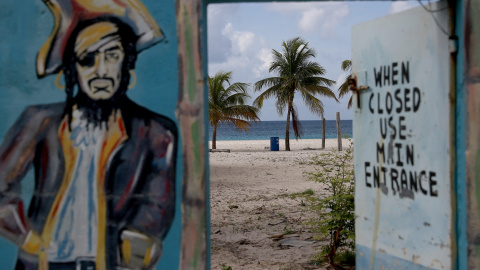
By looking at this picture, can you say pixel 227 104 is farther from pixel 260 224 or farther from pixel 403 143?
pixel 403 143

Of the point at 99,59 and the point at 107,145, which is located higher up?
the point at 99,59

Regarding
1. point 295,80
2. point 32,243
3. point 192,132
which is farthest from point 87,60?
point 295,80

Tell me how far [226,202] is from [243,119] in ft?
62.1

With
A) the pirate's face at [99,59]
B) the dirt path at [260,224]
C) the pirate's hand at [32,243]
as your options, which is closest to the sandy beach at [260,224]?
the dirt path at [260,224]

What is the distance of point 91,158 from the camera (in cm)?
374

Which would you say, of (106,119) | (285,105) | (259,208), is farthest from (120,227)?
(285,105)

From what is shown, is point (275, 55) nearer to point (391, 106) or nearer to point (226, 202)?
point (226, 202)

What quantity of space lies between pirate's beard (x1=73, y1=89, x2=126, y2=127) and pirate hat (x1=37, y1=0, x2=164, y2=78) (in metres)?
0.29

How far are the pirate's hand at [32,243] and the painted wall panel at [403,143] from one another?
9.06 feet

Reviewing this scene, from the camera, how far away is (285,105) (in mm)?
27891

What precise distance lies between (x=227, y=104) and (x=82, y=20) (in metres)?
24.4

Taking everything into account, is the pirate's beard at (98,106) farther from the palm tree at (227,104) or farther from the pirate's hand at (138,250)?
the palm tree at (227,104)

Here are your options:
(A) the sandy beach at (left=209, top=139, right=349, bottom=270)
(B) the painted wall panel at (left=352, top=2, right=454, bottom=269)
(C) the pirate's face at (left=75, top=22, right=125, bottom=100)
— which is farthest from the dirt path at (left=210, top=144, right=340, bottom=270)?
(C) the pirate's face at (left=75, top=22, right=125, bottom=100)

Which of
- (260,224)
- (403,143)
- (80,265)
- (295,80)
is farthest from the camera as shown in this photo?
(295,80)
